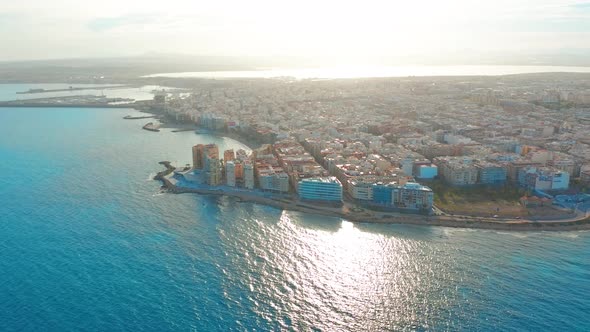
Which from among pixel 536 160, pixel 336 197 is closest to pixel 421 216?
pixel 336 197

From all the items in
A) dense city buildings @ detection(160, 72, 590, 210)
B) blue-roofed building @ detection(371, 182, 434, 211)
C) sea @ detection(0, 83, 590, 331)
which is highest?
dense city buildings @ detection(160, 72, 590, 210)

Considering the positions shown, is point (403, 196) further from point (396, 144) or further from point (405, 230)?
point (396, 144)

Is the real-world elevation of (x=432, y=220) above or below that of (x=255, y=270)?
above

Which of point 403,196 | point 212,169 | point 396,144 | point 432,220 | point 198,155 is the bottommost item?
point 432,220

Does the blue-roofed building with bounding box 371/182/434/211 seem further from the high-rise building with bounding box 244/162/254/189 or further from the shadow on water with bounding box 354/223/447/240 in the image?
the high-rise building with bounding box 244/162/254/189

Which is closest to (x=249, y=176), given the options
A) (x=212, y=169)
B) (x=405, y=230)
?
(x=212, y=169)

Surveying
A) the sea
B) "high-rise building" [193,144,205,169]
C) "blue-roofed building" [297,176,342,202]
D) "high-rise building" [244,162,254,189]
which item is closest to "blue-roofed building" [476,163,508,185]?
the sea
